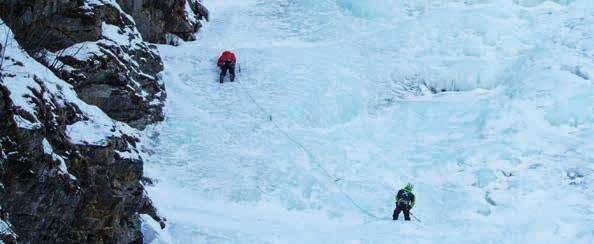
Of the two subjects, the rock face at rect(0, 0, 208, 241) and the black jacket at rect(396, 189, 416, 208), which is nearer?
the rock face at rect(0, 0, 208, 241)

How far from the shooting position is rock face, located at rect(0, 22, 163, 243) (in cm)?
762

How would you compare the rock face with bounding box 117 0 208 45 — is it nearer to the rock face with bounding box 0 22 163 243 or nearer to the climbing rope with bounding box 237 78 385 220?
the climbing rope with bounding box 237 78 385 220

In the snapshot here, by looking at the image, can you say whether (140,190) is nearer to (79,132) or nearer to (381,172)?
(79,132)

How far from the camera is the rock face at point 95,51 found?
448 inches

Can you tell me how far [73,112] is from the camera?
9547 millimetres

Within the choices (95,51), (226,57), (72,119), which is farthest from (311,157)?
(72,119)

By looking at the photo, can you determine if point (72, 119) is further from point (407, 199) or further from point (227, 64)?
point (227, 64)

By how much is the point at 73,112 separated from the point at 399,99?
374 inches

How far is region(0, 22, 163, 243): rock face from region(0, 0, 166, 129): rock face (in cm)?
189

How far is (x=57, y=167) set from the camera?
834cm

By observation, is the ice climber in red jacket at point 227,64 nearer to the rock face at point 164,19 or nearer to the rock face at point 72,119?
the rock face at point 72,119

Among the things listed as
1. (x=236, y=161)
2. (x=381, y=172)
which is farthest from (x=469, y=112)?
(x=236, y=161)

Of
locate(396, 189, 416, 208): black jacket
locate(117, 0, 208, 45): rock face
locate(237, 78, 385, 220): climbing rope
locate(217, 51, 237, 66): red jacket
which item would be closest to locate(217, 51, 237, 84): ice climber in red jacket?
locate(217, 51, 237, 66): red jacket

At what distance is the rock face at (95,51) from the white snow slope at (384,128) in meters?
0.81
